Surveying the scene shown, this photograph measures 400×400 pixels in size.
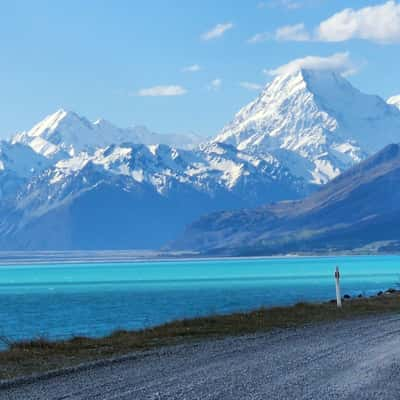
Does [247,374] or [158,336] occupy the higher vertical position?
[158,336]

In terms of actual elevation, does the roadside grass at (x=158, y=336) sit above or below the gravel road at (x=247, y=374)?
above

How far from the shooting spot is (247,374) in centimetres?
2031

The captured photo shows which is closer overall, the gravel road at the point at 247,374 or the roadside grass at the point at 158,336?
the gravel road at the point at 247,374

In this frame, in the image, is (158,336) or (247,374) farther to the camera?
(158,336)

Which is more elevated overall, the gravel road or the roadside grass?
the roadside grass

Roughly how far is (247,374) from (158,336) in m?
10.7

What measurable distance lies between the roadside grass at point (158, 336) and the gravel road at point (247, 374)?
1546 mm

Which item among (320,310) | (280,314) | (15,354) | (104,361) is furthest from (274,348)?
(320,310)

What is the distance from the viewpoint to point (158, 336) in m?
30.8

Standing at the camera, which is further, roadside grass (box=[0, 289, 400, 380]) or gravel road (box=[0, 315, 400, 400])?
roadside grass (box=[0, 289, 400, 380])

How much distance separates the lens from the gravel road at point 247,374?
1788cm

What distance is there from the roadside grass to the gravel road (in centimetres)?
155

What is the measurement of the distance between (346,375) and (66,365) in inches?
260

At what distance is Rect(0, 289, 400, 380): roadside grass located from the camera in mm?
24219
